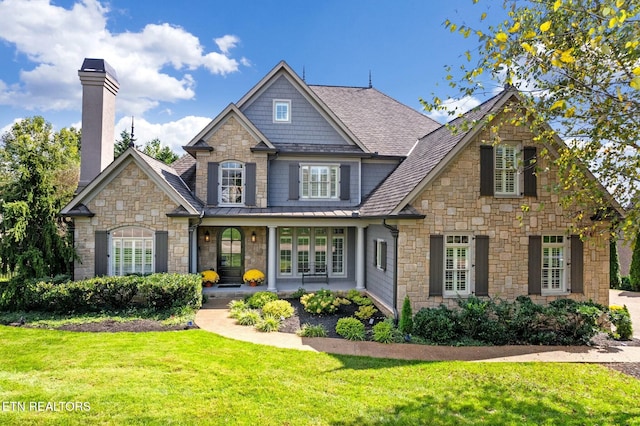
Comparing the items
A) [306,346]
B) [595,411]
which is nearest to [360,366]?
[306,346]

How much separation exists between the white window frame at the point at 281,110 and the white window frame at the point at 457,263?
29.0 ft

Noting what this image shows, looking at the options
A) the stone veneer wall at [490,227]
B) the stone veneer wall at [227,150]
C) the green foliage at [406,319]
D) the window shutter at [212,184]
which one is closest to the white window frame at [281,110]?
the stone veneer wall at [227,150]

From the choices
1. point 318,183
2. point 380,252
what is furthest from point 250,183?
point 380,252

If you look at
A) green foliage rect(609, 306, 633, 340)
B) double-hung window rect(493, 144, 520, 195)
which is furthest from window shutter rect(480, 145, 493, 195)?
green foliage rect(609, 306, 633, 340)

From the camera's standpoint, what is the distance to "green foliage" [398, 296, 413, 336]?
30.3 ft

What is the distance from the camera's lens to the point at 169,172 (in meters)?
13.5

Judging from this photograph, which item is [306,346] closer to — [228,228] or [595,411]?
[595,411]

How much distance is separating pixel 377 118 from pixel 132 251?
1309 cm

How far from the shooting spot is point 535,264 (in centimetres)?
1045

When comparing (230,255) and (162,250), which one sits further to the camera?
(230,255)

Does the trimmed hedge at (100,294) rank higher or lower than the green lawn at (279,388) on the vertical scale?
higher

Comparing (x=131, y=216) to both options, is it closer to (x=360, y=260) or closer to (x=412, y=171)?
(x=360, y=260)

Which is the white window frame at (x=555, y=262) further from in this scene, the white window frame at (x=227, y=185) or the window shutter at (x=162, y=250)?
the window shutter at (x=162, y=250)

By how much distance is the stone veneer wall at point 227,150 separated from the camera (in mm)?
13828
